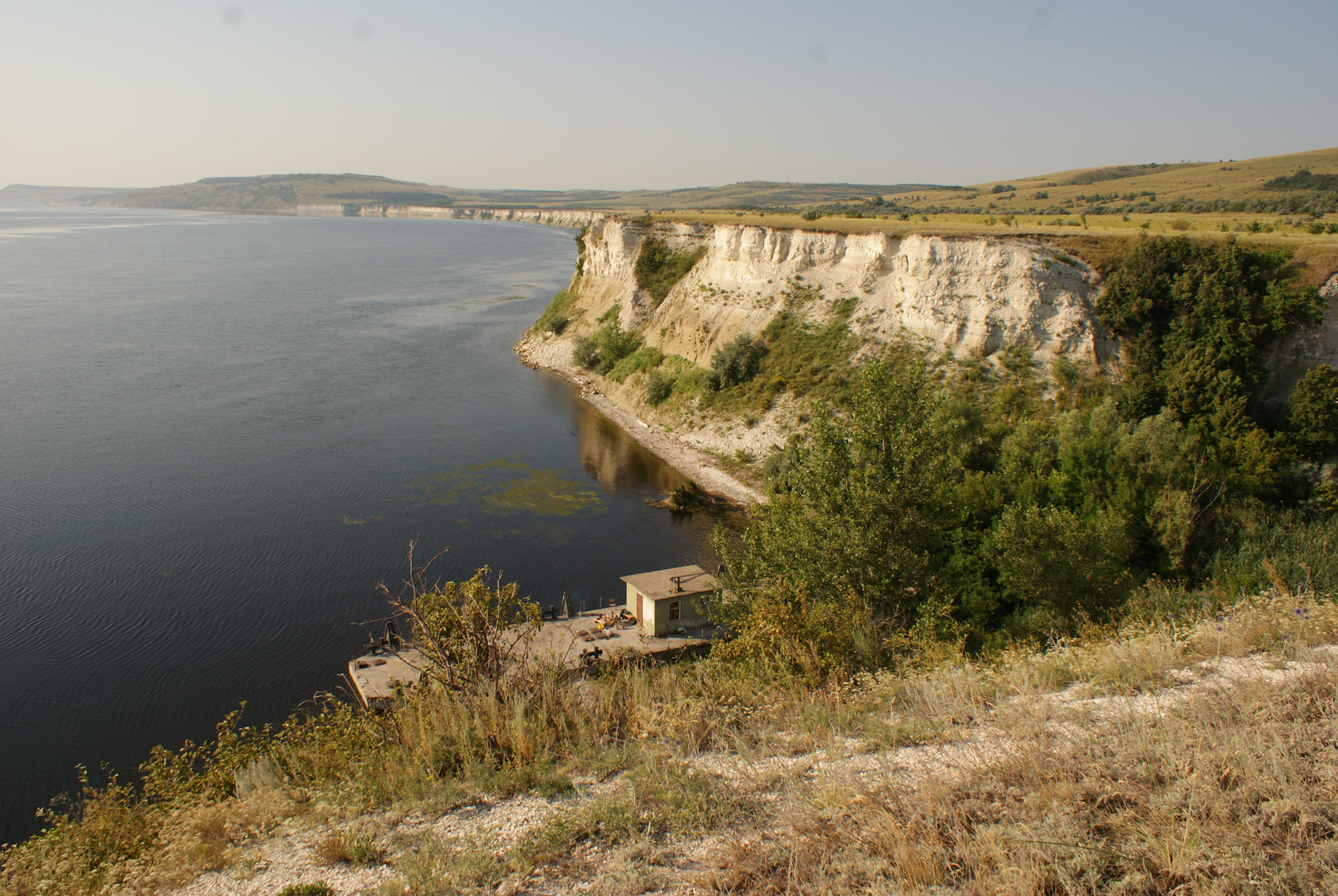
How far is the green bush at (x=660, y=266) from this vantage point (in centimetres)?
5688

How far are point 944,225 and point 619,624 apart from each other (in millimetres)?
32859

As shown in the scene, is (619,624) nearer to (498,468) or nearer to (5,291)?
(498,468)

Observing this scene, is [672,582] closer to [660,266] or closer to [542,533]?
[542,533]

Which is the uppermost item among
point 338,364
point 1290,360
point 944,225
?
point 944,225

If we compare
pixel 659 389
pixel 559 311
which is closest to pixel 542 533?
pixel 659 389

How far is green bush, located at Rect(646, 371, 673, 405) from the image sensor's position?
158 ft

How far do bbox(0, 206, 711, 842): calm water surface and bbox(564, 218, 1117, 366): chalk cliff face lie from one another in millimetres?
10012

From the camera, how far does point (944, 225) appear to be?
44562 millimetres

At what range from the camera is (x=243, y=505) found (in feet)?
105

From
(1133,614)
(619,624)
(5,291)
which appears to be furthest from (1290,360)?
(5,291)

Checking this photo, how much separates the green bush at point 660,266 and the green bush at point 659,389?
33.0ft

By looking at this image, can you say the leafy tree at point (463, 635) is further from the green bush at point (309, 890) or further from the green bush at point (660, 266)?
the green bush at point (660, 266)

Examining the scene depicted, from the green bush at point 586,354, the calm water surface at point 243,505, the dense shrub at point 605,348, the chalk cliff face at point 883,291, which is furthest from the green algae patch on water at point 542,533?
the green bush at point 586,354

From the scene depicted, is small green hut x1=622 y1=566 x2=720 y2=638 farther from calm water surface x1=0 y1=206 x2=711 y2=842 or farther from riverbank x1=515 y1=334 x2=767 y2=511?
riverbank x1=515 y1=334 x2=767 y2=511
